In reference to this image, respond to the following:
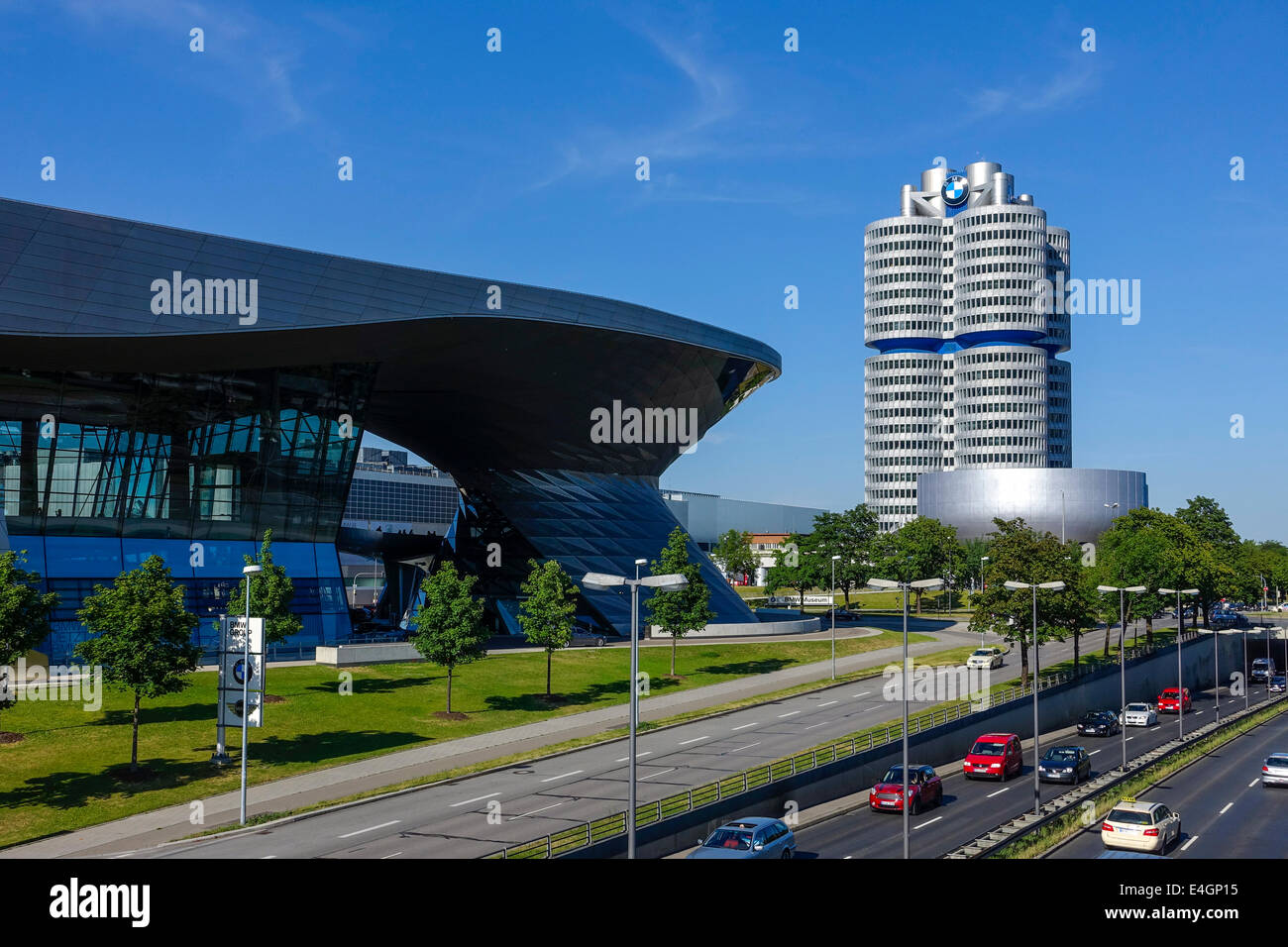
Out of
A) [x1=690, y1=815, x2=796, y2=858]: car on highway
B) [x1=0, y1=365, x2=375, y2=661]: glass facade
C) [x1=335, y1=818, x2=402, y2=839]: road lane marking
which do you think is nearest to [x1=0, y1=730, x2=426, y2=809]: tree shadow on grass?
[x1=335, y1=818, x2=402, y2=839]: road lane marking

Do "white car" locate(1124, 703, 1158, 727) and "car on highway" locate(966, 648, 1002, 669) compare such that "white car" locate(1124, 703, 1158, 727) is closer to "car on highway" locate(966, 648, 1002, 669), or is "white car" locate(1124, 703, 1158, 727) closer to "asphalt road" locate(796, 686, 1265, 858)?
"car on highway" locate(966, 648, 1002, 669)

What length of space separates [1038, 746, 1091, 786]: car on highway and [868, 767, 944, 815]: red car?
274 inches

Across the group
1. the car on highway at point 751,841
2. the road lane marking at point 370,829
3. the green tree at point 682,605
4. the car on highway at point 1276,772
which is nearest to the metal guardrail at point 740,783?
the car on highway at point 751,841

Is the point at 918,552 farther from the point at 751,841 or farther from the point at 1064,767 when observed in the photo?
the point at 751,841

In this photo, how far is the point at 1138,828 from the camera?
29203 mm

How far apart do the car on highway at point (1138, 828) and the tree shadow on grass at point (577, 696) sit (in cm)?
2605

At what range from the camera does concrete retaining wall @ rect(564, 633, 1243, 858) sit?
2900 centimetres

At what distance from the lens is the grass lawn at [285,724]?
32.4 meters

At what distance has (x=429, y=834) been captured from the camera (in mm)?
28922

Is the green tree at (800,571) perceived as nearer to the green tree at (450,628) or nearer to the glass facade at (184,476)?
the glass facade at (184,476)

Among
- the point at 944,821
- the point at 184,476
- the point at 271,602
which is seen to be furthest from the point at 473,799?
the point at 184,476
